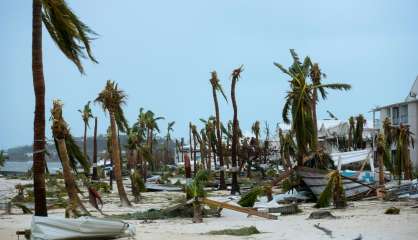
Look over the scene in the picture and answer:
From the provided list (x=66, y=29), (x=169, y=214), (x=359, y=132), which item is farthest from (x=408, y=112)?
(x=66, y=29)

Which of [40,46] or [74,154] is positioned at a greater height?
[40,46]

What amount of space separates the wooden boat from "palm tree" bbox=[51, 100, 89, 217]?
446 inches

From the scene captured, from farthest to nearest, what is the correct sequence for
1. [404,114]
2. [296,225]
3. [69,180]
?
[404,114] < [69,180] < [296,225]

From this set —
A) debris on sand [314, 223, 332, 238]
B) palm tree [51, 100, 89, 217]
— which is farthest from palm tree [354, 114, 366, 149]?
palm tree [51, 100, 89, 217]

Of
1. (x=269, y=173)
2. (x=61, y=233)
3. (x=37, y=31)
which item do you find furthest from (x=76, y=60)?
(x=269, y=173)

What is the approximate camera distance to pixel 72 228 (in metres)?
13.3

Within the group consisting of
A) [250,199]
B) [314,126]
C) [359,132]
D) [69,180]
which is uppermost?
[359,132]

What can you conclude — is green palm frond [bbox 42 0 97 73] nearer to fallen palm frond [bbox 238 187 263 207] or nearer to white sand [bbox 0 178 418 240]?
white sand [bbox 0 178 418 240]

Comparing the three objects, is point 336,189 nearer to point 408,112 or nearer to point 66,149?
point 66,149

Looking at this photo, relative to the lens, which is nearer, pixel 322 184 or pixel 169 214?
pixel 169 214

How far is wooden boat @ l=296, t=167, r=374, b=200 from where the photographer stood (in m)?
25.0

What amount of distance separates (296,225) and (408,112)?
36053 mm

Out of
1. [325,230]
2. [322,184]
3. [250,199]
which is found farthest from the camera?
[322,184]

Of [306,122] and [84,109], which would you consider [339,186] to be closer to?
[306,122]
